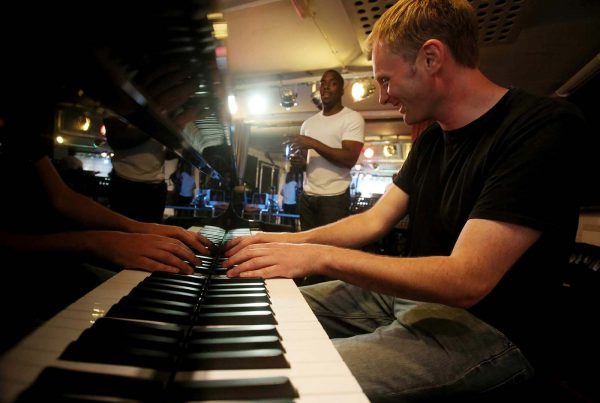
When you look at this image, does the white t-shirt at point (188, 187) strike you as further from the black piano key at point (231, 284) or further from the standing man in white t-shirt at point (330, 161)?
the black piano key at point (231, 284)

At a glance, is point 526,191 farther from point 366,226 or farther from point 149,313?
point 149,313

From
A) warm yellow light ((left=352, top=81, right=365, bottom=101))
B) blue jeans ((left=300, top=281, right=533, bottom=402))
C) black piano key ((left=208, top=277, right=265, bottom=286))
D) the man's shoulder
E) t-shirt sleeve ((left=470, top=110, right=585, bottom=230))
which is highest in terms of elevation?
warm yellow light ((left=352, top=81, right=365, bottom=101))

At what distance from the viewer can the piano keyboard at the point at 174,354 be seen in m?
0.42

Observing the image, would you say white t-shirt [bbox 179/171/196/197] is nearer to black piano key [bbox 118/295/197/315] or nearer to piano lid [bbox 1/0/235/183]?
piano lid [bbox 1/0/235/183]

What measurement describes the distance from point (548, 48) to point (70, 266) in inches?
220

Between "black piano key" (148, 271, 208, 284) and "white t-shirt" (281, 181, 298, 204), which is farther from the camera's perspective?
"white t-shirt" (281, 181, 298, 204)

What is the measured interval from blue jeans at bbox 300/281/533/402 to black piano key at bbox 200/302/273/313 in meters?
0.29

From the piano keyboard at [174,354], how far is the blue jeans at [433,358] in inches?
10.2

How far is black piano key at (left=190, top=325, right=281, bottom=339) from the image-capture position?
1.93 ft

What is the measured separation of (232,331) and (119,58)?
1.88 feet

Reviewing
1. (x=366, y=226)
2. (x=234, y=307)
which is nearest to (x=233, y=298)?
(x=234, y=307)

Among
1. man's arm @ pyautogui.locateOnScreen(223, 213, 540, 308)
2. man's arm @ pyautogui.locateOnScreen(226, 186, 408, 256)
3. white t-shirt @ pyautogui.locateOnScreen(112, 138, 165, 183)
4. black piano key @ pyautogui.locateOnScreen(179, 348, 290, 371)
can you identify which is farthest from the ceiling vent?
black piano key @ pyautogui.locateOnScreen(179, 348, 290, 371)

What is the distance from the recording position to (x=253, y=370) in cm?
50

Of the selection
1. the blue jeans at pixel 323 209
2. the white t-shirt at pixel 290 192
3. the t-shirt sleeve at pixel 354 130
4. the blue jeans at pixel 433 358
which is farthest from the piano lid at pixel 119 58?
the white t-shirt at pixel 290 192
